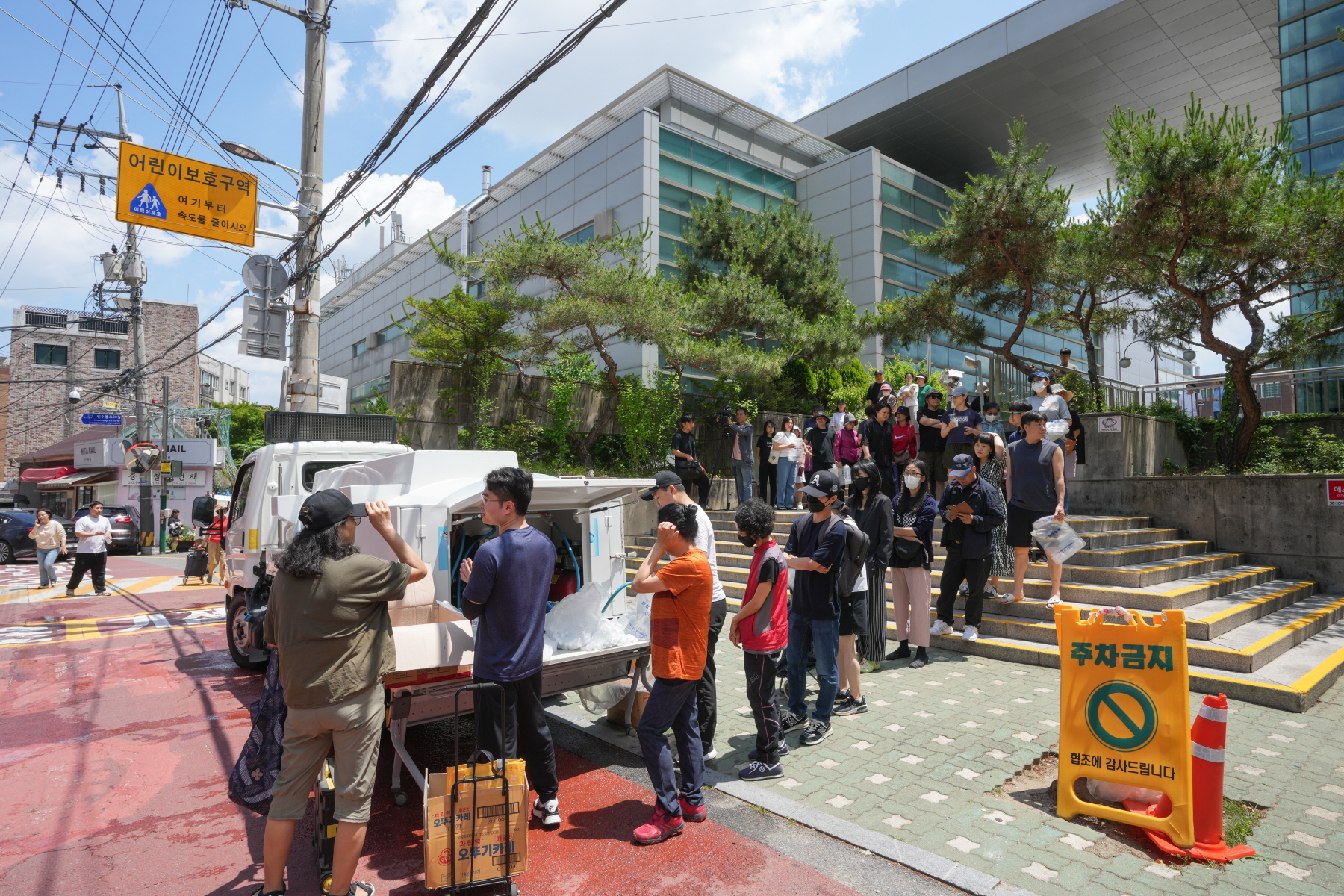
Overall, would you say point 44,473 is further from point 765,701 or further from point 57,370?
point 765,701

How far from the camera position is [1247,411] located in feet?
39.7

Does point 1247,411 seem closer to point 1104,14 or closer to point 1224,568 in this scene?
point 1224,568

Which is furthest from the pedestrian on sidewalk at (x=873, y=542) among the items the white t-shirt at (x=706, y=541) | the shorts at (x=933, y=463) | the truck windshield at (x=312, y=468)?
the truck windshield at (x=312, y=468)

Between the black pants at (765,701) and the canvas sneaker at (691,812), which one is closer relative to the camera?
the canvas sneaker at (691,812)

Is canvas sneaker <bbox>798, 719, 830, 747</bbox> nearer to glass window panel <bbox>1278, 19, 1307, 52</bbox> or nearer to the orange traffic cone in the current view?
the orange traffic cone

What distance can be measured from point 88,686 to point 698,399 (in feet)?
41.1

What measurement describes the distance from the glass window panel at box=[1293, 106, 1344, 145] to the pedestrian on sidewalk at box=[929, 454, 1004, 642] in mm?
20125

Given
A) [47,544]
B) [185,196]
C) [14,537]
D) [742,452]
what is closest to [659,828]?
[742,452]

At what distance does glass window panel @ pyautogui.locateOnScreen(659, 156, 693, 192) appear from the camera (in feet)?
74.0

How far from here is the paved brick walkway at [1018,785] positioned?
11.4 feet

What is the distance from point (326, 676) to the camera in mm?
3137

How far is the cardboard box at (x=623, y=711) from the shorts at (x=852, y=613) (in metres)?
1.59

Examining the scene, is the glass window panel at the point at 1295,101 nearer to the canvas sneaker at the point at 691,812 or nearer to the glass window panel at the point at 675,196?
the glass window panel at the point at 675,196

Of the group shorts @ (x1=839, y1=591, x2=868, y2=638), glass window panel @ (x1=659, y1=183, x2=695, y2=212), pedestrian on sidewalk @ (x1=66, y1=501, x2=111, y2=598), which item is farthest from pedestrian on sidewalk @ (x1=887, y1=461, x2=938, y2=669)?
glass window panel @ (x1=659, y1=183, x2=695, y2=212)
